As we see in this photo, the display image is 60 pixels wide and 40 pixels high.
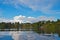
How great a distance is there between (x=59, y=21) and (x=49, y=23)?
1.59 meters

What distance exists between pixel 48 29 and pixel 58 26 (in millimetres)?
1584

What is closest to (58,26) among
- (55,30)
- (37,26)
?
(55,30)

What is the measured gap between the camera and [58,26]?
1036 inches

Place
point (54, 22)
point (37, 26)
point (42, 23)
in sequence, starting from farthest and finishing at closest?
1. point (37, 26)
2. point (42, 23)
3. point (54, 22)

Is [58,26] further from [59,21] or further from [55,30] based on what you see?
[59,21]

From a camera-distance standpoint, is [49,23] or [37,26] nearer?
[49,23]

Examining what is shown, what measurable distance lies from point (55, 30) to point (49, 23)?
4096 millimetres

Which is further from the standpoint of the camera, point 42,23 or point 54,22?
point 42,23

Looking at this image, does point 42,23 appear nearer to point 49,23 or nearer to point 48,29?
point 49,23

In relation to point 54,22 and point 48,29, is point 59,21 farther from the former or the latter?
point 48,29

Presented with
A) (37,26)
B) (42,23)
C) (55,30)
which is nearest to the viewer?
(55,30)

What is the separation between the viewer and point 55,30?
84.1ft

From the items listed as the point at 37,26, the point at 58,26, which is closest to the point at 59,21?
the point at 58,26

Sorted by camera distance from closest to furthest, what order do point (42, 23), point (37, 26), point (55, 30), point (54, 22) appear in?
1. point (55, 30)
2. point (54, 22)
3. point (42, 23)
4. point (37, 26)
